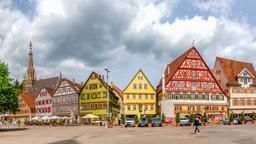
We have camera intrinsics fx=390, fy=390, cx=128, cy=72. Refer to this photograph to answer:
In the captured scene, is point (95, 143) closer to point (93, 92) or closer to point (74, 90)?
point (93, 92)

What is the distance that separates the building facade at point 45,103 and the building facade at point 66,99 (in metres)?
3.79

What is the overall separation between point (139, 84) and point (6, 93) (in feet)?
116

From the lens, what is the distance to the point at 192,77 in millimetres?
85125

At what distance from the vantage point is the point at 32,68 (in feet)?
567

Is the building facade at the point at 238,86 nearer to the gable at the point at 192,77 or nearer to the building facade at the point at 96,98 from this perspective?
the gable at the point at 192,77

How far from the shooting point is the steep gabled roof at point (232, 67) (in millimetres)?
90375

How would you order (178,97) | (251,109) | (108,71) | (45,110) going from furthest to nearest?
(45,110) < (251,109) < (178,97) < (108,71)

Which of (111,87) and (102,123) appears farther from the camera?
(111,87)

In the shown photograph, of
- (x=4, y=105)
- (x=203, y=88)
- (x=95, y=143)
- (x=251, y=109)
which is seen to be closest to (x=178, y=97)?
(x=203, y=88)

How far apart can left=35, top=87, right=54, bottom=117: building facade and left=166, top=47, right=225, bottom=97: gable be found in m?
39.5

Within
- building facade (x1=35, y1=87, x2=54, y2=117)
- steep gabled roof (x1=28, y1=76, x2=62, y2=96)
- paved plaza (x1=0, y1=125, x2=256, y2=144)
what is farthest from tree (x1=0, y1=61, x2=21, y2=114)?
steep gabled roof (x1=28, y1=76, x2=62, y2=96)

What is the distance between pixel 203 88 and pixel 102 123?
25.3m

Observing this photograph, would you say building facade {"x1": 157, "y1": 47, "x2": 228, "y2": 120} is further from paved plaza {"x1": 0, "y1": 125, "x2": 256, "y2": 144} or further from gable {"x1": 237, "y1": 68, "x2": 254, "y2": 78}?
paved plaza {"x1": 0, "y1": 125, "x2": 256, "y2": 144}

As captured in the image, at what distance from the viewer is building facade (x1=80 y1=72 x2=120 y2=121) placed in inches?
3506
